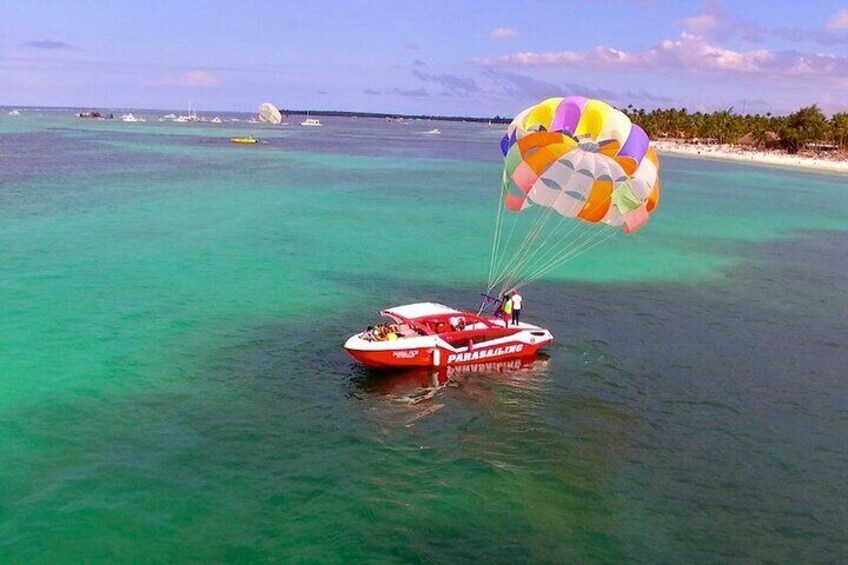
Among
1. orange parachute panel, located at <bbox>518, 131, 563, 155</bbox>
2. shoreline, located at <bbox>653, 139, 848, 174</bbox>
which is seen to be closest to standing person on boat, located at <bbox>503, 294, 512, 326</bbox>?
orange parachute panel, located at <bbox>518, 131, 563, 155</bbox>

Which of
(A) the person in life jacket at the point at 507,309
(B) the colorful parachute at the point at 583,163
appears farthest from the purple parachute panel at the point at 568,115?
(A) the person in life jacket at the point at 507,309

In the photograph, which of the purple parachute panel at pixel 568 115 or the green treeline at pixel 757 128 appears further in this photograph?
the green treeline at pixel 757 128

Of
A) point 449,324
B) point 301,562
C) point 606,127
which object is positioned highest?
point 606,127

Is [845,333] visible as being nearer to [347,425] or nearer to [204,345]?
[347,425]

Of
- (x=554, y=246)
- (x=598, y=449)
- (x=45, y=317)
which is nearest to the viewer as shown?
(x=598, y=449)

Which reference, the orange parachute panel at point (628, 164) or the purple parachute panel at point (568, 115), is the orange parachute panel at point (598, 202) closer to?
the orange parachute panel at point (628, 164)

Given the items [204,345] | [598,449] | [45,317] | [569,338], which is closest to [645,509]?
[598,449]
